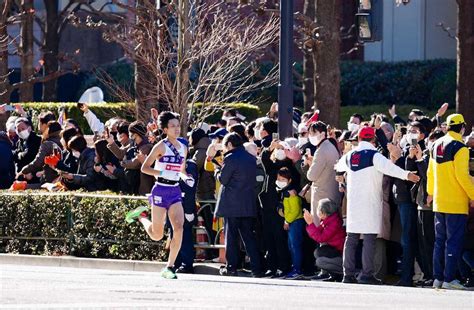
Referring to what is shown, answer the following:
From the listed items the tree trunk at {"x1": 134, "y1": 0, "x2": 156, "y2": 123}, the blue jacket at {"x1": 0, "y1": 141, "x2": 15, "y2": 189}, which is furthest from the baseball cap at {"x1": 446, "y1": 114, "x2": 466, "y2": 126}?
the tree trunk at {"x1": 134, "y1": 0, "x2": 156, "y2": 123}

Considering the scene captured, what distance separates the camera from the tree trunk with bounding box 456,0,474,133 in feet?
93.1

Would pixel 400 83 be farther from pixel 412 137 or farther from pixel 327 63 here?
pixel 412 137

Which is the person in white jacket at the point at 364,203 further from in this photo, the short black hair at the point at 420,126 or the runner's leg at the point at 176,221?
the runner's leg at the point at 176,221

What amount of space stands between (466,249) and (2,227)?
24.0ft

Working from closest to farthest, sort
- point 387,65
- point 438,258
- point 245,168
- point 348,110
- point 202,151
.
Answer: point 438,258, point 245,168, point 202,151, point 348,110, point 387,65

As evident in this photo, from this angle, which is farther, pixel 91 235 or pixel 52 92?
pixel 52 92

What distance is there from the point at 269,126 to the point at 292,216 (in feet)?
6.87

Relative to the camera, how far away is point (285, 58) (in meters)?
20.3

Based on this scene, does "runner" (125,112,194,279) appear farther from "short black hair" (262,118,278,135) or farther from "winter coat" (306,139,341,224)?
"short black hair" (262,118,278,135)

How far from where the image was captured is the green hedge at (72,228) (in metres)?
20.0

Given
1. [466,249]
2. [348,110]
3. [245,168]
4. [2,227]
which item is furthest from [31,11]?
[466,249]

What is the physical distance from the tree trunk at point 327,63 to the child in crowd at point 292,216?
29.1ft

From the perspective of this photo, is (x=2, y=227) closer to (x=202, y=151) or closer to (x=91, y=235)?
(x=91, y=235)

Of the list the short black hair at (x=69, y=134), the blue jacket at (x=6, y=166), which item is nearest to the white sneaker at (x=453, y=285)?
the short black hair at (x=69, y=134)
